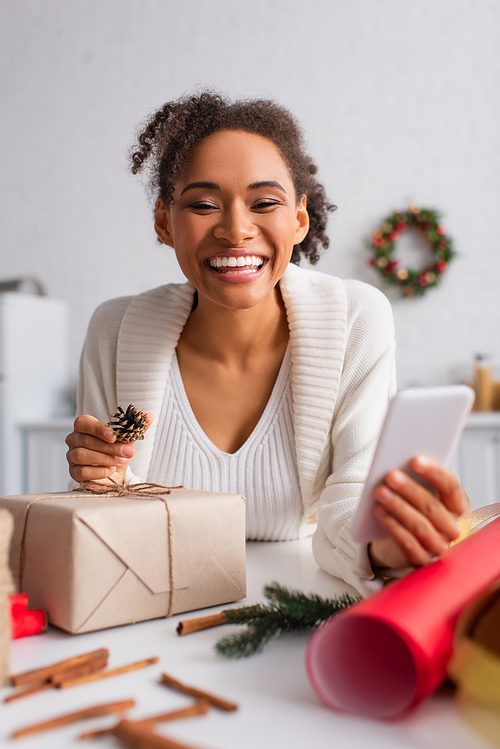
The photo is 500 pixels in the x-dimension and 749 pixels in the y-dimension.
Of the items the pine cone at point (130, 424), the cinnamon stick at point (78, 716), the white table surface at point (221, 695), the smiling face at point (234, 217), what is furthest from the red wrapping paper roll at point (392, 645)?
the smiling face at point (234, 217)

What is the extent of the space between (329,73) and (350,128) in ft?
1.01

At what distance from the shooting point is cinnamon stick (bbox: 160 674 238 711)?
0.44 metres

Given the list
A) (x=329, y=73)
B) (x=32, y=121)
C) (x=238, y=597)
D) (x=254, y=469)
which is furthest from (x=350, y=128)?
(x=238, y=597)

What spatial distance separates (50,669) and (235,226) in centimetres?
78

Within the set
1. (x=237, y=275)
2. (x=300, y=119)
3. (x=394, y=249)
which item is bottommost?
(x=237, y=275)

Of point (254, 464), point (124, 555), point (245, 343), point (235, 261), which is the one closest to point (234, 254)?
point (235, 261)

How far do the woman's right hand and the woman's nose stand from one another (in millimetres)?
389

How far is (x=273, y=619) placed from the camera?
562mm

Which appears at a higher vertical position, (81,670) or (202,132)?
(202,132)

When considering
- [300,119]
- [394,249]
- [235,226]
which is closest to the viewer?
[235,226]

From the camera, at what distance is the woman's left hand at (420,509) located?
548 millimetres

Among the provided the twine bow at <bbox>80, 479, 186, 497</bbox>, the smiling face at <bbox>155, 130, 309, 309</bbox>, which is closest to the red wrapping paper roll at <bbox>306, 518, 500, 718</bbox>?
the twine bow at <bbox>80, 479, 186, 497</bbox>

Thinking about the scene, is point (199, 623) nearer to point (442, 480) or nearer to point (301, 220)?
point (442, 480)

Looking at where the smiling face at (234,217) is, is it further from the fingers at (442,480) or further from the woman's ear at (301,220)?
the fingers at (442,480)
